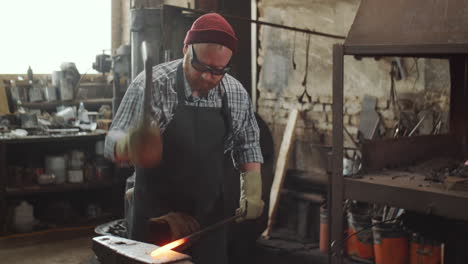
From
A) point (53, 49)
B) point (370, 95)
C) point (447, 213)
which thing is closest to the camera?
point (447, 213)

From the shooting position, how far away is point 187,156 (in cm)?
335

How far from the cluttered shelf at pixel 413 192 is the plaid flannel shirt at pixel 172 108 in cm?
64

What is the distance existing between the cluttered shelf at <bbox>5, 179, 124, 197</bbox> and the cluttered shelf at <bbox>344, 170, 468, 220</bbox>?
336 centimetres

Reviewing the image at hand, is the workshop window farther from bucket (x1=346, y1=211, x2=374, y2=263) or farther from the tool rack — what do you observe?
the tool rack

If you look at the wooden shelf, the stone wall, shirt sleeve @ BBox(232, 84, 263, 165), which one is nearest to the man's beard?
shirt sleeve @ BBox(232, 84, 263, 165)

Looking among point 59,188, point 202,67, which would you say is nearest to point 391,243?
point 202,67

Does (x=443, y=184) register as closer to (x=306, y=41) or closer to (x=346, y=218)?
(x=346, y=218)

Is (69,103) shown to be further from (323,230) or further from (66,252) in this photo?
(323,230)

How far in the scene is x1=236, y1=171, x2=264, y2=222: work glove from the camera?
3631mm

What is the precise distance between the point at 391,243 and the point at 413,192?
1.52 meters

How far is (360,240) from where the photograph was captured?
4973mm

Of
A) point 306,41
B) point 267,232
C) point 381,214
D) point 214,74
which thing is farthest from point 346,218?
point 214,74

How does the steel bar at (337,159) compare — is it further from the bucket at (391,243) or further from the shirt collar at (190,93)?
the bucket at (391,243)

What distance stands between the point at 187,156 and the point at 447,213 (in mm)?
1413
